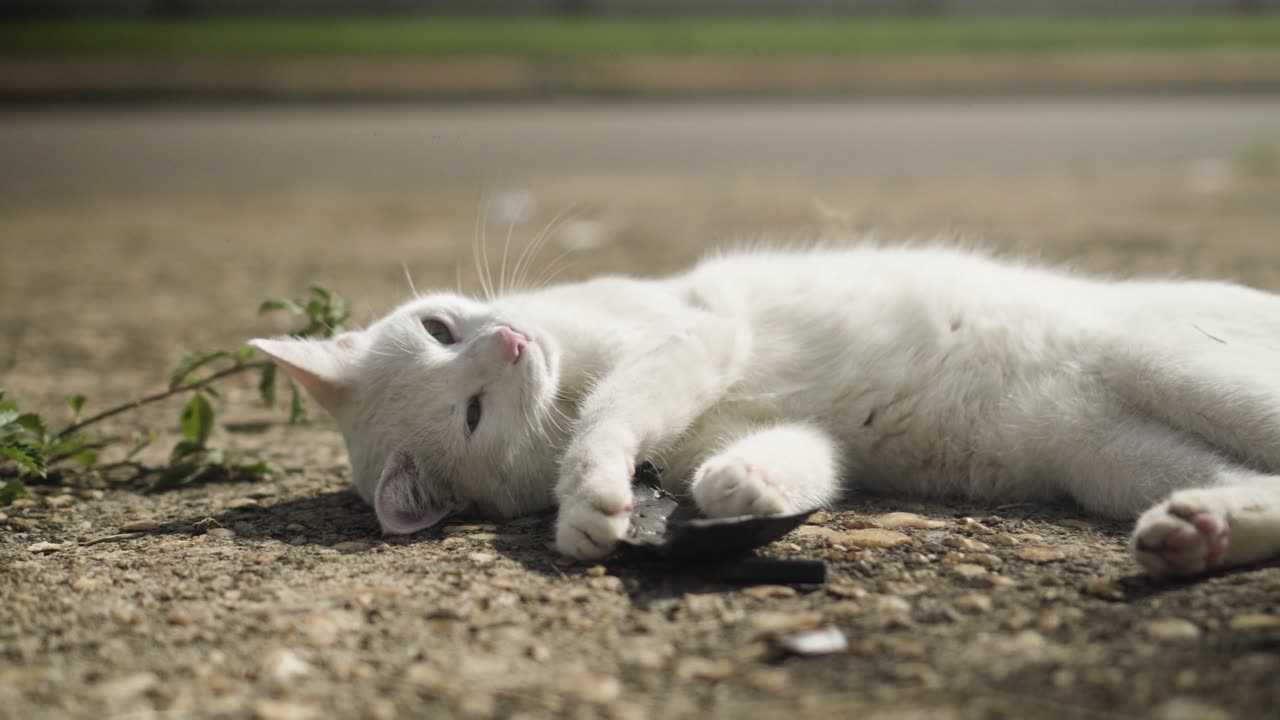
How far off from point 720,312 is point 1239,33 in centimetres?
1593

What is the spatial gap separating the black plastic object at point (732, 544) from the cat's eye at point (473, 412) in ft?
1.89

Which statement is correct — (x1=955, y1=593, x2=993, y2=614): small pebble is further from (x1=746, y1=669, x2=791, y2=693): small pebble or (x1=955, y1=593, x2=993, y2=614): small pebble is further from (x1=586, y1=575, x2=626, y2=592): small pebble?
(x1=586, y1=575, x2=626, y2=592): small pebble

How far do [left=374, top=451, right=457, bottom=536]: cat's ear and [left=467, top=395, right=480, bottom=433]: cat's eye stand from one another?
0.17 meters

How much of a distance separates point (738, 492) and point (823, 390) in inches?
25.8

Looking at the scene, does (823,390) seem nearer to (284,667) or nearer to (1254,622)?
(1254,622)

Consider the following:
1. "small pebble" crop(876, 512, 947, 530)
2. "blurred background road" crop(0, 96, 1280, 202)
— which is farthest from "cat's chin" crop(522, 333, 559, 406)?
"blurred background road" crop(0, 96, 1280, 202)

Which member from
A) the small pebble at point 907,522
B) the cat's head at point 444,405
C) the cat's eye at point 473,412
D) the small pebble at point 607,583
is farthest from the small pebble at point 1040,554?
the cat's eye at point 473,412

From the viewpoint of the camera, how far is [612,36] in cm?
1567

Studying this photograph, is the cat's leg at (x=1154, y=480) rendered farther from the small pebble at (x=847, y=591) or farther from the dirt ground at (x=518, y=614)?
the small pebble at (x=847, y=591)

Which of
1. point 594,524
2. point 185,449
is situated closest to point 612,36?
point 185,449

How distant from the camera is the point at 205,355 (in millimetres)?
2998

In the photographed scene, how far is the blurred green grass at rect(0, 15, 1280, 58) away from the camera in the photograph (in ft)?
46.7

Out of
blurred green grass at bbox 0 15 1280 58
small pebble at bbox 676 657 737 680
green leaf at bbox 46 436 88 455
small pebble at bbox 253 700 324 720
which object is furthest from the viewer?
blurred green grass at bbox 0 15 1280 58

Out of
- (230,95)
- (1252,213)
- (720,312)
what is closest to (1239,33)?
(1252,213)
